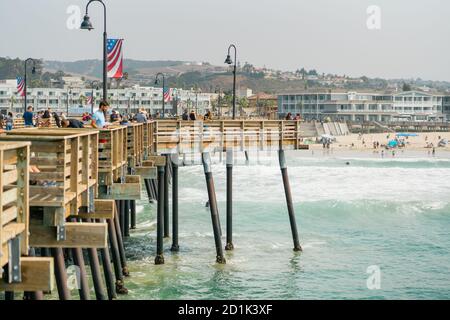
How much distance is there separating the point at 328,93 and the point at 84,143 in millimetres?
175248

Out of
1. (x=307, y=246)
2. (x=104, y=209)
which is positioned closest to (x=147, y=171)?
(x=307, y=246)

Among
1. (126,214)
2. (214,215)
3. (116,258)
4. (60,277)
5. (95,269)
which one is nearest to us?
(60,277)

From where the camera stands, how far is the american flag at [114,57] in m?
24.3

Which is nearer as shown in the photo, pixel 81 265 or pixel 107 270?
pixel 81 265

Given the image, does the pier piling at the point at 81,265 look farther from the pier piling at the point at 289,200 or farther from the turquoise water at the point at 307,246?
the pier piling at the point at 289,200

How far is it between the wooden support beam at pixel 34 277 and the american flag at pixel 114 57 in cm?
1622

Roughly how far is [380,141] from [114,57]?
10908cm

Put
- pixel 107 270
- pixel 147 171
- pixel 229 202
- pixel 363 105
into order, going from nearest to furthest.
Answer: pixel 107 270 < pixel 147 171 < pixel 229 202 < pixel 363 105

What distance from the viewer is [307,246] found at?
27.9m

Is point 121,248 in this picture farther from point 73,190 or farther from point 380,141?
point 380,141

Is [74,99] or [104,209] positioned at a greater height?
[74,99]

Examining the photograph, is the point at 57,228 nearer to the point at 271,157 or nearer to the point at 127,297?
the point at 127,297

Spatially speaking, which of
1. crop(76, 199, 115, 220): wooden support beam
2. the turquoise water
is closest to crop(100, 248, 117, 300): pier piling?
crop(76, 199, 115, 220): wooden support beam

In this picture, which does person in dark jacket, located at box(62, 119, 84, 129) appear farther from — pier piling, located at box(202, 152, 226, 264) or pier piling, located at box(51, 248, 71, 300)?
pier piling, located at box(51, 248, 71, 300)
